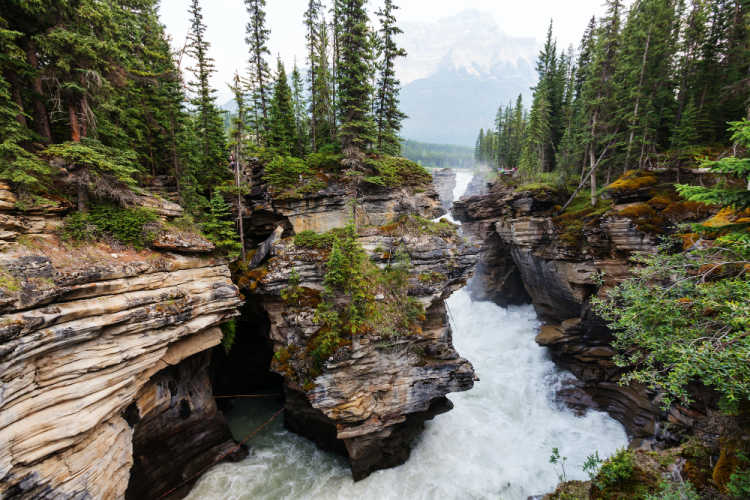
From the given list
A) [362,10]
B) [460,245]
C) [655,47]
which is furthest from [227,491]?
[655,47]

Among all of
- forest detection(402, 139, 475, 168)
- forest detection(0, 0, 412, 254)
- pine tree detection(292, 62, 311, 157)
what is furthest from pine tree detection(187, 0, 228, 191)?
forest detection(402, 139, 475, 168)

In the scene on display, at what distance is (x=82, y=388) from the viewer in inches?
307

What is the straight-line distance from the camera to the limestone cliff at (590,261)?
48.3 ft

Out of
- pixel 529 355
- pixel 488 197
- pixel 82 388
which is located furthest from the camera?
pixel 488 197

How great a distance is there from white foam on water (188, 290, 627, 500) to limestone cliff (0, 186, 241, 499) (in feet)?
14.0

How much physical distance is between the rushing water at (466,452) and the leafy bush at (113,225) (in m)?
11.9

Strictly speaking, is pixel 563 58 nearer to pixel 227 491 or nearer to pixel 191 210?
pixel 191 210

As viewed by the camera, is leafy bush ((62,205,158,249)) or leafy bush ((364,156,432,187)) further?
leafy bush ((364,156,432,187))

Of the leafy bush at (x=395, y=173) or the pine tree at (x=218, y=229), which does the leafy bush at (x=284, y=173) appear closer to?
the pine tree at (x=218, y=229)

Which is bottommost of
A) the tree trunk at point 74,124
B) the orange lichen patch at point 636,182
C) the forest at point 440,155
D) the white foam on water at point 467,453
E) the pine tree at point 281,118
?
the white foam on water at point 467,453

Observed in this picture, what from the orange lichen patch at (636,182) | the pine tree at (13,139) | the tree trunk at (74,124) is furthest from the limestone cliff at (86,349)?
the orange lichen patch at (636,182)

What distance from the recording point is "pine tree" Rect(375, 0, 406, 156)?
15.9m

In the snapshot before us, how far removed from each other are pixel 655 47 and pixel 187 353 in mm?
35130

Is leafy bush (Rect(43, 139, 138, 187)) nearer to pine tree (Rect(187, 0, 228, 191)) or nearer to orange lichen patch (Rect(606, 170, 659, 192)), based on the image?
pine tree (Rect(187, 0, 228, 191))
